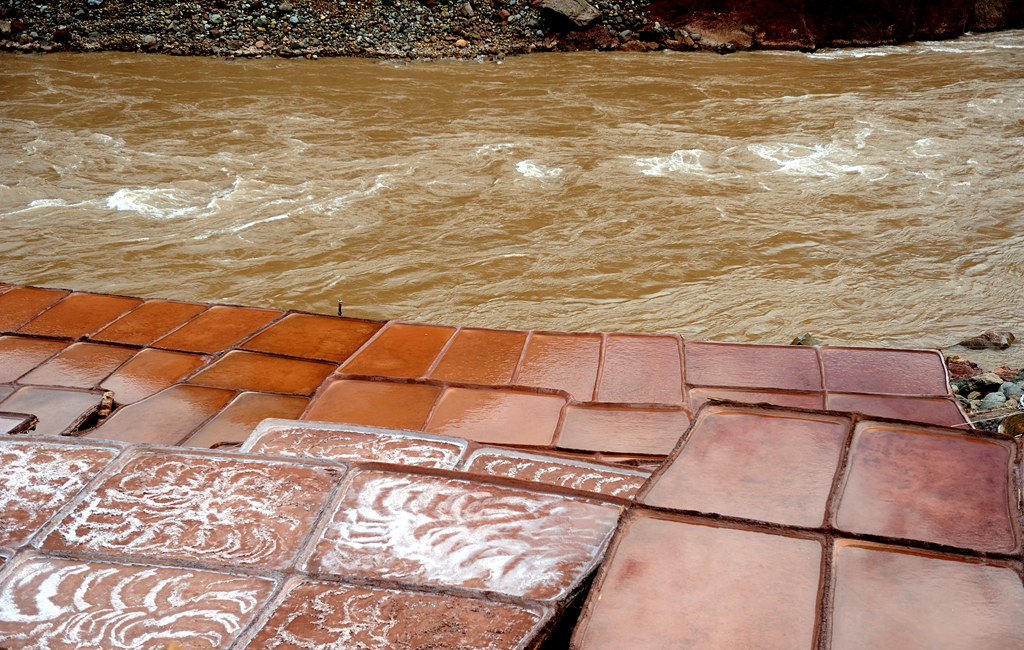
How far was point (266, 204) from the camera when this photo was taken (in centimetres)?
506

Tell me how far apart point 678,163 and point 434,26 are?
504 centimetres

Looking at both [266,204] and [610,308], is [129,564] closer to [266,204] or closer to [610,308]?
[610,308]

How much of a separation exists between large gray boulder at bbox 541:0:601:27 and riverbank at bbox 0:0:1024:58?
0.01m

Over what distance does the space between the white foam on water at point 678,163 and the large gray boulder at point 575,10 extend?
4246mm

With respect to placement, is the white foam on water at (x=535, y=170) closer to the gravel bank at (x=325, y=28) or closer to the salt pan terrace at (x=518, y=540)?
the gravel bank at (x=325, y=28)

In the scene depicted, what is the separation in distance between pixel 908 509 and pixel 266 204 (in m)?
4.72

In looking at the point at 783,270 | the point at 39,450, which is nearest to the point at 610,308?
the point at 783,270

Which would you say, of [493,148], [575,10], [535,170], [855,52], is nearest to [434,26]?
[575,10]

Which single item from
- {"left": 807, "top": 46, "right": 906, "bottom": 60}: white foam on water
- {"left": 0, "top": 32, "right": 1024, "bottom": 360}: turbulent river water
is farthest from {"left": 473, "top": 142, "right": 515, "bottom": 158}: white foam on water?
{"left": 807, "top": 46, "right": 906, "bottom": 60}: white foam on water

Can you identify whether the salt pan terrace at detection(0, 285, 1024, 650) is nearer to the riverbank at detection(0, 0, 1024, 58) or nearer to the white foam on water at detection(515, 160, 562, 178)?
the white foam on water at detection(515, 160, 562, 178)

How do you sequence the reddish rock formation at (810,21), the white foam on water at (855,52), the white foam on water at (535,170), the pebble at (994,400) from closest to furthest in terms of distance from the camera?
the pebble at (994,400) < the white foam on water at (535,170) < the white foam on water at (855,52) < the reddish rock formation at (810,21)

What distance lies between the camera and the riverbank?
9352mm

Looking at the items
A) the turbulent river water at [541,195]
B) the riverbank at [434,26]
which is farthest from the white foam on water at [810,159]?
the riverbank at [434,26]

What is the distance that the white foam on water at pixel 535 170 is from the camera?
5.51 meters
